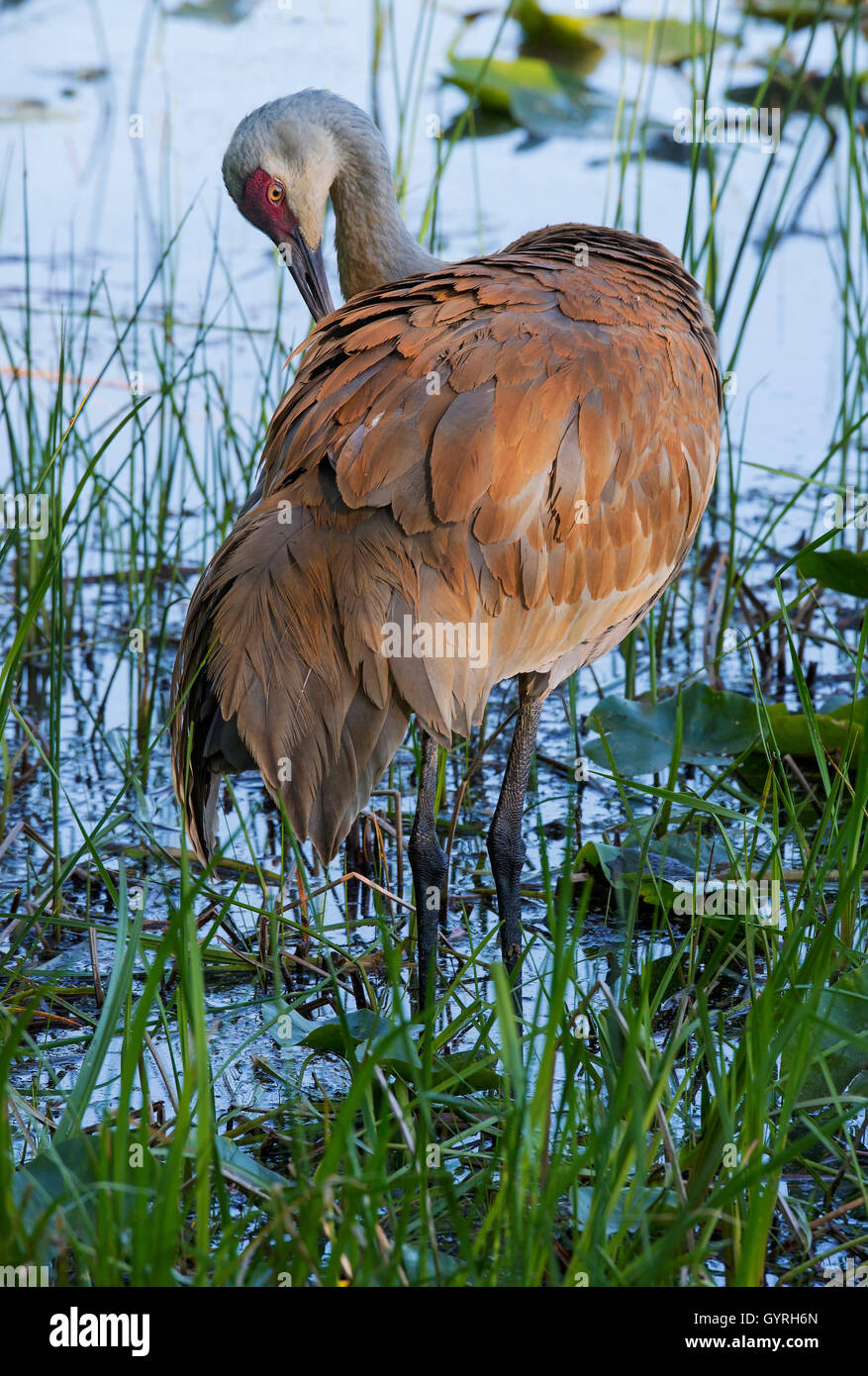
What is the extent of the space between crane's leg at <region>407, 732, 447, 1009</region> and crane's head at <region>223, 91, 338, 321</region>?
48.7 inches

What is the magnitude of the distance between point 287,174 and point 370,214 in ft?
0.71

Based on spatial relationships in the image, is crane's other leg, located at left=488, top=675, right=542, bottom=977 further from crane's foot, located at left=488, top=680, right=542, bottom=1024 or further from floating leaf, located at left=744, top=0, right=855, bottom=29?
floating leaf, located at left=744, top=0, right=855, bottom=29

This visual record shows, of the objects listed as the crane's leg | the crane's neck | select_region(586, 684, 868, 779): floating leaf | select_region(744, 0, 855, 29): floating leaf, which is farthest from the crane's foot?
select_region(744, 0, 855, 29): floating leaf

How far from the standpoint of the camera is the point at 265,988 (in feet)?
10.4

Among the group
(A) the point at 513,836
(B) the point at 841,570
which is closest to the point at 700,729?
(B) the point at 841,570

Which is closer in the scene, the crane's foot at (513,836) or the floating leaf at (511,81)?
the crane's foot at (513,836)

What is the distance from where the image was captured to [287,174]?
3719 mm

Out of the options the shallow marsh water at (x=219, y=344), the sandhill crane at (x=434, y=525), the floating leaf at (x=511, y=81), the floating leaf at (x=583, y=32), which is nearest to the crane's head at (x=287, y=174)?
the shallow marsh water at (x=219, y=344)

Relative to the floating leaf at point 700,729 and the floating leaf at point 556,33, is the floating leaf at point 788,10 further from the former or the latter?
the floating leaf at point 700,729

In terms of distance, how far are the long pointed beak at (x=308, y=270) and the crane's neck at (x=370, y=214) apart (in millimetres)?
96

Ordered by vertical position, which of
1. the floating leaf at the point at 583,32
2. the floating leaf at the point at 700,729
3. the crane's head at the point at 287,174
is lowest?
the floating leaf at the point at 700,729

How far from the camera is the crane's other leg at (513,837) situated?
328 centimetres

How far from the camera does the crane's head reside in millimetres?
3674

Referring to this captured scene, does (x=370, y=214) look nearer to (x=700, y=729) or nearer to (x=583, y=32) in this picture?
(x=700, y=729)
